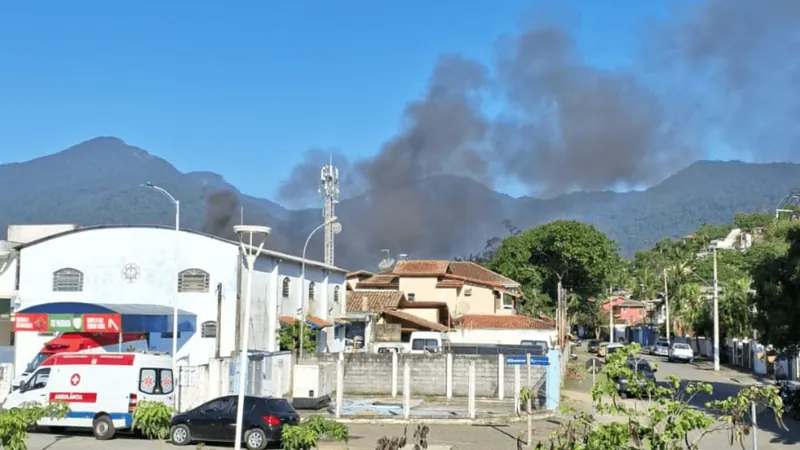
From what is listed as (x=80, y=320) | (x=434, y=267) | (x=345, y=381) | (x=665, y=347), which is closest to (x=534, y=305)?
(x=665, y=347)

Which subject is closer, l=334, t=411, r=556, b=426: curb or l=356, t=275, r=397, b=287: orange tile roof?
l=334, t=411, r=556, b=426: curb

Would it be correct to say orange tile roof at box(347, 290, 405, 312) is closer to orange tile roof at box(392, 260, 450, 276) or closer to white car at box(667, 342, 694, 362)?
orange tile roof at box(392, 260, 450, 276)

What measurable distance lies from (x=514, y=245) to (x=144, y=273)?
193 feet

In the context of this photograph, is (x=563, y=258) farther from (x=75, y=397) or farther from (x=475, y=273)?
(x=75, y=397)

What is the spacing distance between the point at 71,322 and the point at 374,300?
2726cm

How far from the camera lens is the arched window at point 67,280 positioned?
41.3m

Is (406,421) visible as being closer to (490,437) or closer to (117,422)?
(490,437)

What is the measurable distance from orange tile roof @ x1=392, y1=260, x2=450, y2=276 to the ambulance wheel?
44306mm

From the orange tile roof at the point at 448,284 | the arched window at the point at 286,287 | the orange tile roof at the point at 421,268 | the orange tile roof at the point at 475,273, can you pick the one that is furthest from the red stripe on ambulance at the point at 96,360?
the orange tile roof at the point at 475,273

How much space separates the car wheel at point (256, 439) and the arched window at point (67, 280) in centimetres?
2185

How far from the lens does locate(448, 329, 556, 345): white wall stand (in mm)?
59250

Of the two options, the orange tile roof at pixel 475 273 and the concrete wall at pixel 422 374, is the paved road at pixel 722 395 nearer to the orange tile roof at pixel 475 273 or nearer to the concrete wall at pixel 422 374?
the concrete wall at pixel 422 374

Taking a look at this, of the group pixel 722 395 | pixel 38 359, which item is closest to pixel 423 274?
pixel 722 395

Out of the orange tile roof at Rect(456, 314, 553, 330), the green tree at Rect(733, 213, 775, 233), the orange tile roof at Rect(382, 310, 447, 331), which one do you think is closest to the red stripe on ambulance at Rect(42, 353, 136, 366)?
the orange tile roof at Rect(382, 310, 447, 331)
